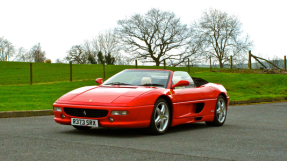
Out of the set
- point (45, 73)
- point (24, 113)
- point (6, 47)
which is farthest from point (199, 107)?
point (6, 47)

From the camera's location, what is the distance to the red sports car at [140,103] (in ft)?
21.1

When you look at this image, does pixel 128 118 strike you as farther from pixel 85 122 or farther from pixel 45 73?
pixel 45 73

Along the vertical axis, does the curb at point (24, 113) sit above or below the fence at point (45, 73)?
below

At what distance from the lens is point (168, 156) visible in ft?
16.0

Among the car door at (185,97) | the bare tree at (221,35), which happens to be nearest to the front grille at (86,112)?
the car door at (185,97)

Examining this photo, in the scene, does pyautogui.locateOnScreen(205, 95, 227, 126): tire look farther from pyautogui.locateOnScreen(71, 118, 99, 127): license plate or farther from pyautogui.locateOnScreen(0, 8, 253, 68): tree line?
pyautogui.locateOnScreen(0, 8, 253, 68): tree line

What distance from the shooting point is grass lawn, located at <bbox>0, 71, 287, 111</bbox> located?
1264cm

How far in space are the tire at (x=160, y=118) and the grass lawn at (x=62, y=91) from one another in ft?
18.5

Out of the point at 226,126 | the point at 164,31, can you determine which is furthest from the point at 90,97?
the point at 164,31

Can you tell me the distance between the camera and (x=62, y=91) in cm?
1773

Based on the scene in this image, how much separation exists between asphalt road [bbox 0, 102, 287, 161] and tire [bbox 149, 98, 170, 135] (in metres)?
0.14

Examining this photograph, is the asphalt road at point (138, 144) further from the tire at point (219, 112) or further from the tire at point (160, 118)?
the tire at point (219, 112)

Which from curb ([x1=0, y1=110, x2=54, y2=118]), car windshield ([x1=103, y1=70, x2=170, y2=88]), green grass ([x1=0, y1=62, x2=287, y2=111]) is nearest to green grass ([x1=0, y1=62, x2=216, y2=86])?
green grass ([x1=0, y1=62, x2=287, y2=111])

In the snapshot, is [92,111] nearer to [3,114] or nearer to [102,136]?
[102,136]
